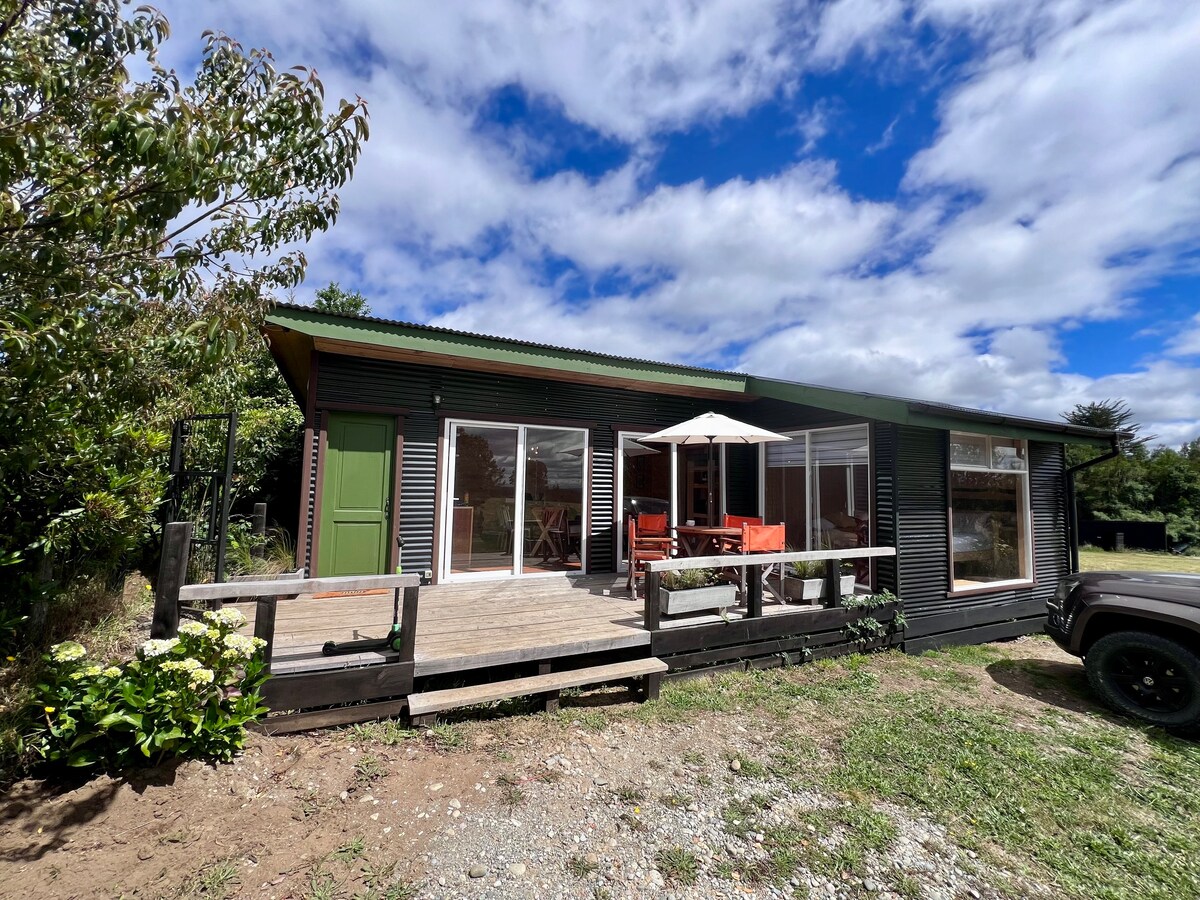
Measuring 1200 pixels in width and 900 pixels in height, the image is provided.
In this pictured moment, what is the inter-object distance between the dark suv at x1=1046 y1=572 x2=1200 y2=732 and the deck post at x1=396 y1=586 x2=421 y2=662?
5547 millimetres

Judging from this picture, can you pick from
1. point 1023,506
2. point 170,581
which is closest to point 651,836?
point 170,581

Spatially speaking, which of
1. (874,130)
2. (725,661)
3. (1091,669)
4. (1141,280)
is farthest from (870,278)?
(725,661)

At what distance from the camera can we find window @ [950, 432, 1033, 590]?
6.18 metres

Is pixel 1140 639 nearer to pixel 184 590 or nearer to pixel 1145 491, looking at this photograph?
pixel 184 590

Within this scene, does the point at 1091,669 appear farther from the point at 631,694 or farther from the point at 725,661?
the point at 631,694

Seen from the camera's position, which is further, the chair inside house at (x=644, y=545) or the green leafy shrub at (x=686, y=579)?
the chair inside house at (x=644, y=545)

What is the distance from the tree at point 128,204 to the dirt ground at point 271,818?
1484mm

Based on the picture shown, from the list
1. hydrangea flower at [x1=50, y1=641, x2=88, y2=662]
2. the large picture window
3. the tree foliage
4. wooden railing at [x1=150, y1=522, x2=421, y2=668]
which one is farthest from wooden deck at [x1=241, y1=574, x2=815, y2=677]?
the tree foliage

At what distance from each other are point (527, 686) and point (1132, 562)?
18374 mm

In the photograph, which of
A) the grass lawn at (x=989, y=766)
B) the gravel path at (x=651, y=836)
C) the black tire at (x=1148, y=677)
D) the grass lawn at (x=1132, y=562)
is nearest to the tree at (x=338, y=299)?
the grass lawn at (x=989, y=766)

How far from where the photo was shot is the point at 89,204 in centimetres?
201

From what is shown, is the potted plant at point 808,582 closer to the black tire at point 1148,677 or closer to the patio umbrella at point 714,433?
the patio umbrella at point 714,433

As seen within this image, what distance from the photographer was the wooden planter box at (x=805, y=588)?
524cm

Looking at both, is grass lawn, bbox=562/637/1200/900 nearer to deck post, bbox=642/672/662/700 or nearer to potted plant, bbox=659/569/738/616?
deck post, bbox=642/672/662/700
